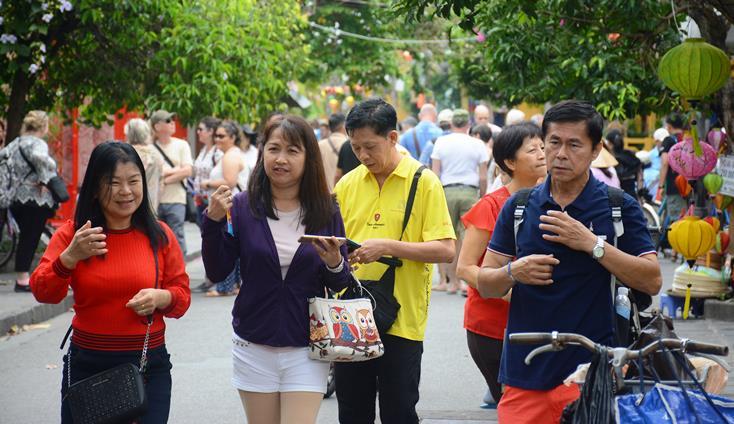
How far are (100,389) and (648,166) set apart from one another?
18915 mm

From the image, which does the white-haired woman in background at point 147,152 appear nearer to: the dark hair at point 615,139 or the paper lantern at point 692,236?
the paper lantern at point 692,236

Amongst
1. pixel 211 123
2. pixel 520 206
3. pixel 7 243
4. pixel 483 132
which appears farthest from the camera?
pixel 7 243

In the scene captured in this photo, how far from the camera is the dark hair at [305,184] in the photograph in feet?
16.8

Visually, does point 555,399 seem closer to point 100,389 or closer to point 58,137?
point 100,389

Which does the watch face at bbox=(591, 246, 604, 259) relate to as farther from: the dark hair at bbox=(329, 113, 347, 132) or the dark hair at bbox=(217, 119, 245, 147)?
the dark hair at bbox=(217, 119, 245, 147)

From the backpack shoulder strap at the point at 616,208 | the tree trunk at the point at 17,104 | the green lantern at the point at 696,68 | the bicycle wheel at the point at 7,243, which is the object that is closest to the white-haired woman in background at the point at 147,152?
the bicycle wheel at the point at 7,243

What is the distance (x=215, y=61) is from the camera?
54.7 feet

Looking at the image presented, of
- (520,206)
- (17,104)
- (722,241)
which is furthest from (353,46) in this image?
(520,206)

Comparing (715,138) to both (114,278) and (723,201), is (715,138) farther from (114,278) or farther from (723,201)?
(114,278)

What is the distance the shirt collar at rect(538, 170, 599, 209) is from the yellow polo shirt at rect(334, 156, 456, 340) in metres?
1.24

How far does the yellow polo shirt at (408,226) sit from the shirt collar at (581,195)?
4.07ft

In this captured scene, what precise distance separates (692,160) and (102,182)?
A: 297 inches

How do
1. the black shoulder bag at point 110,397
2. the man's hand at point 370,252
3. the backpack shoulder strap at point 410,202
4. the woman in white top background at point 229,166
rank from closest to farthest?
the black shoulder bag at point 110,397 → the man's hand at point 370,252 → the backpack shoulder strap at point 410,202 → the woman in white top background at point 229,166

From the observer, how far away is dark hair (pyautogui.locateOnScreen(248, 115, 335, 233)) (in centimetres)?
511
